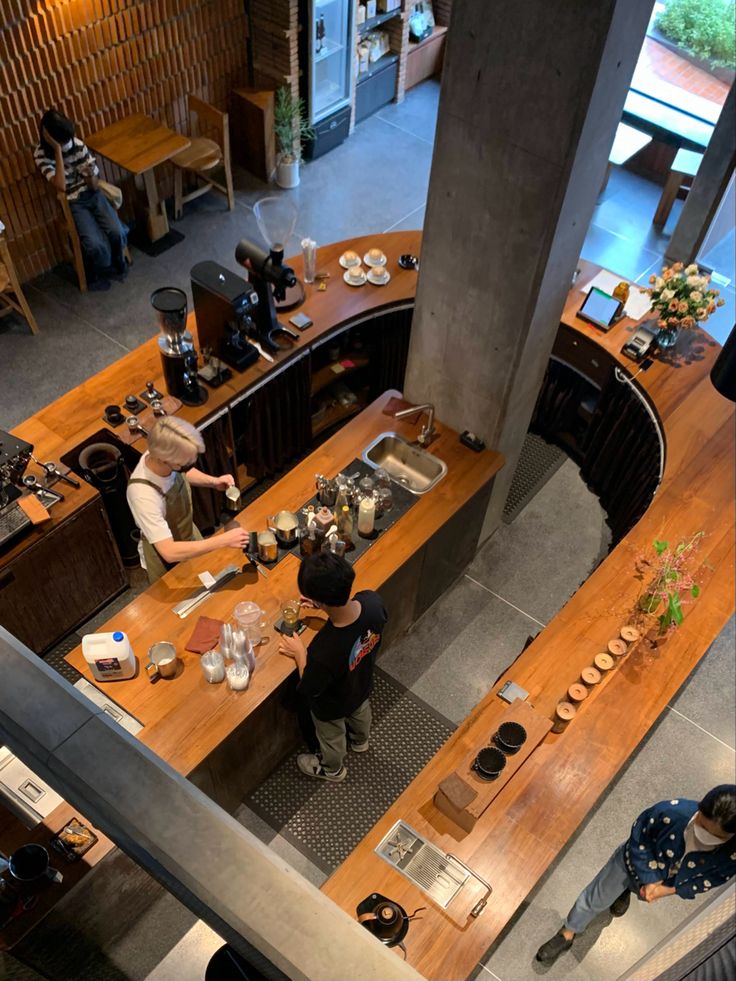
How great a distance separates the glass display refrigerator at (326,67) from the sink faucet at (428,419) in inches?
163

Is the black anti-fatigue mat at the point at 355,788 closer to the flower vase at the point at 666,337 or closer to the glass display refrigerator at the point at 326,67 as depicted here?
Answer: the flower vase at the point at 666,337

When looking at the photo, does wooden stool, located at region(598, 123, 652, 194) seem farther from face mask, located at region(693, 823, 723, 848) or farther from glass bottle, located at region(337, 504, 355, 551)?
face mask, located at region(693, 823, 723, 848)

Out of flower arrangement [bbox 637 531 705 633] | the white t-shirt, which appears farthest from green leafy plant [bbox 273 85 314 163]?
flower arrangement [bbox 637 531 705 633]

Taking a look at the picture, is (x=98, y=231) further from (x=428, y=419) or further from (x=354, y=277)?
(x=428, y=419)

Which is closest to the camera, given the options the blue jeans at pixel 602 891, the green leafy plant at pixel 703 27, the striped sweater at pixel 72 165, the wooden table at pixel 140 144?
the blue jeans at pixel 602 891

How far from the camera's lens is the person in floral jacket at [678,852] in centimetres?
291

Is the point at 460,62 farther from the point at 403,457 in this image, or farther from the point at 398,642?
the point at 398,642

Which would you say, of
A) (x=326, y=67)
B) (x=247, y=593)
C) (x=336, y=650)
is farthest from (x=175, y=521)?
(x=326, y=67)

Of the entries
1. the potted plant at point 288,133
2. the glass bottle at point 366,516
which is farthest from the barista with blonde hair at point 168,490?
the potted plant at point 288,133

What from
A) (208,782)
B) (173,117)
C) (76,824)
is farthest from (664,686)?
(173,117)

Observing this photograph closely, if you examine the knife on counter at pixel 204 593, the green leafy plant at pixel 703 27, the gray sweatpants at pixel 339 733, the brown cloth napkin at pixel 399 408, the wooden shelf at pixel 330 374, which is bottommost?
the gray sweatpants at pixel 339 733

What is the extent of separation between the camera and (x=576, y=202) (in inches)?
141

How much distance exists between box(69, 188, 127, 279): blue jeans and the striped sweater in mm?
75

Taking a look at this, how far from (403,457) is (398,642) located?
3.49 feet
